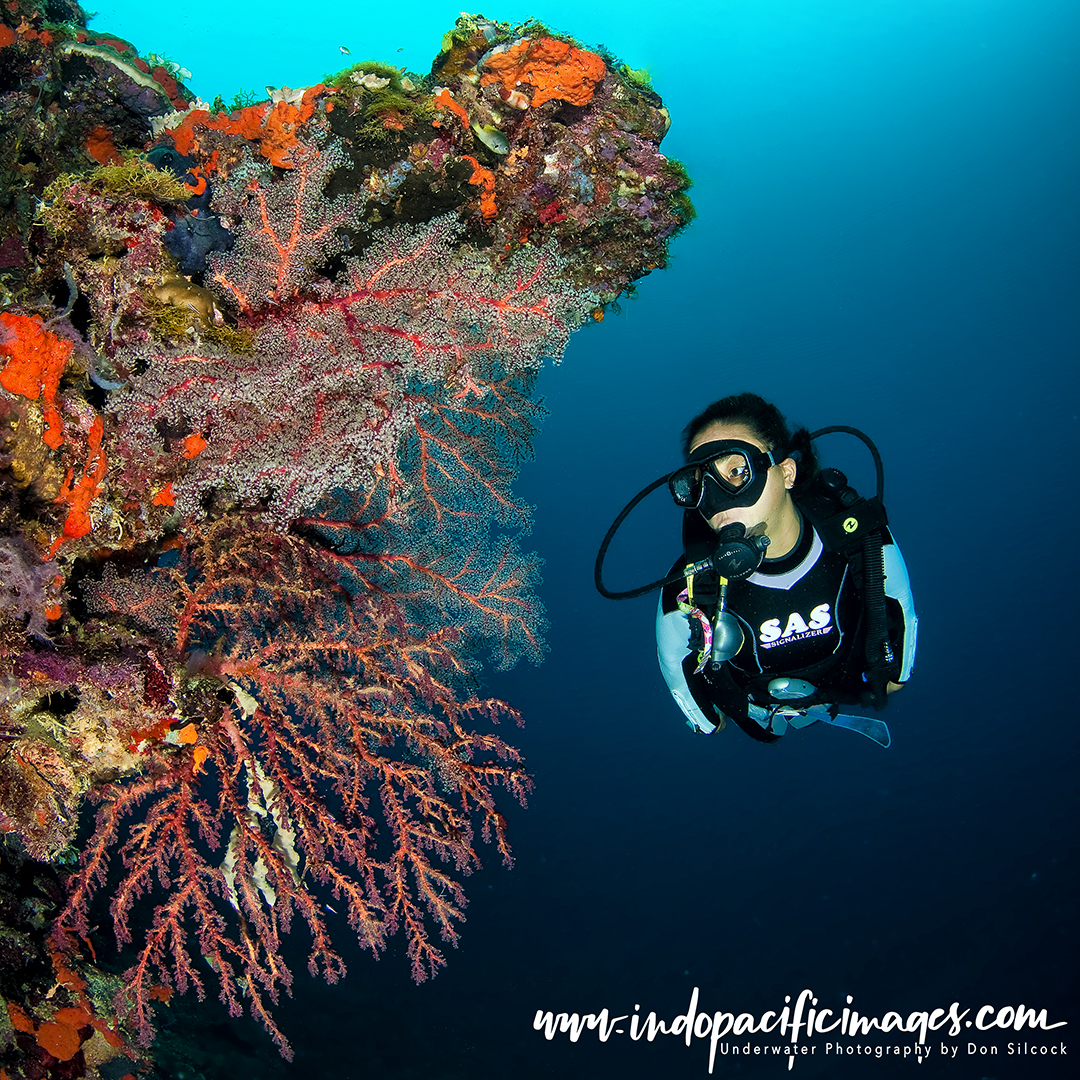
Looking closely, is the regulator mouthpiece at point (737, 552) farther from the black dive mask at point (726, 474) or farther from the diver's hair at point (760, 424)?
the diver's hair at point (760, 424)

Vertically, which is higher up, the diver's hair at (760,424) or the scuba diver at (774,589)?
the diver's hair at (760,424)

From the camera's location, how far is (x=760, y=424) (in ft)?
9.38

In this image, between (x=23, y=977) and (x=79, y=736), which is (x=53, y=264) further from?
(x=23, y=977)

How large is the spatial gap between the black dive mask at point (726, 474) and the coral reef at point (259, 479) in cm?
107

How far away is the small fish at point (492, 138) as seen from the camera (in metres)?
3.73

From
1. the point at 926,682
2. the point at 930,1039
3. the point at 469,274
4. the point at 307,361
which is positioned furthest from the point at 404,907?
the point at 926,682

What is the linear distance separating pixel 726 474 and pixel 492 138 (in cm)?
289

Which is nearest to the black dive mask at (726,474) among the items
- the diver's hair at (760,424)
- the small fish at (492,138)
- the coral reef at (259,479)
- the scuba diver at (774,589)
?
the scuba diver at (774,589)

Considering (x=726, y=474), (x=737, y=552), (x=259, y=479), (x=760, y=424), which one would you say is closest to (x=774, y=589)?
(x=737, y=552)

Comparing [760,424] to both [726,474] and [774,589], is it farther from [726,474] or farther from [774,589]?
[774,589]

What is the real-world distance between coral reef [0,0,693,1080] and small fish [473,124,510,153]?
0.03 metres

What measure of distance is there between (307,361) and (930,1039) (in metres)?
14.8

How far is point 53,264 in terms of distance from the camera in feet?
9.32

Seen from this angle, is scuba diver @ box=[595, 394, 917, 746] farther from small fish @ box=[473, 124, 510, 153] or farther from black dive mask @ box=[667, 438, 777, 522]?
small fish @ box=[473, 124, 510, 153]
